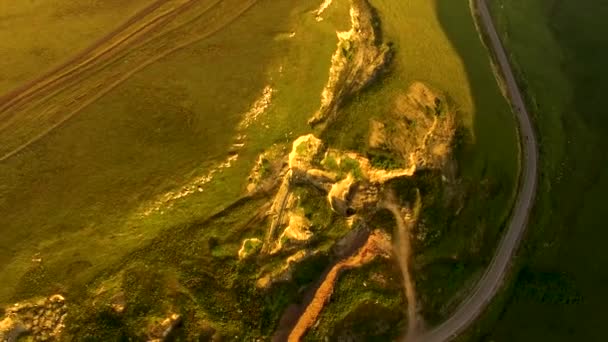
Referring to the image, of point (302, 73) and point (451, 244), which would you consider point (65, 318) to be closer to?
point (302, 73)

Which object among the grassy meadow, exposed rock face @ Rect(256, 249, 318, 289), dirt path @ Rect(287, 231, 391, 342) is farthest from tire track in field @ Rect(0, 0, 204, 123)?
dirt path @ Rect(287, 231, 391, 342)

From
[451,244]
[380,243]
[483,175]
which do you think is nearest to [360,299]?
[380,243]

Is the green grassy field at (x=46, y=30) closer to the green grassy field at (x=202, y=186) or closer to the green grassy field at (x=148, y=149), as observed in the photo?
the green grassy field at (x=202, y=186)

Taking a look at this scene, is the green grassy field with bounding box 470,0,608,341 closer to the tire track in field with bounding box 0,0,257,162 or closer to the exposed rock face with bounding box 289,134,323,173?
the exposed rock face with bounding box 289,134,323,173

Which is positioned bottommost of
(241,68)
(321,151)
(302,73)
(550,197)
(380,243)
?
(550,197)

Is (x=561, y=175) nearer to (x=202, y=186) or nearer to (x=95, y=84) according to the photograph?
(x=202, y=186)

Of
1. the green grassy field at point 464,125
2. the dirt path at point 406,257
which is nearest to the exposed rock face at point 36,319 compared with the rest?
the dirt path at point 406,257

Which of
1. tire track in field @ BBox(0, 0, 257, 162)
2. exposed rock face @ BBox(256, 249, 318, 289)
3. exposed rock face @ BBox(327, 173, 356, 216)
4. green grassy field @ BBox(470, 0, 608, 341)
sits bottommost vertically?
green grassy field @ BBox(470, 0, 608, 341)
